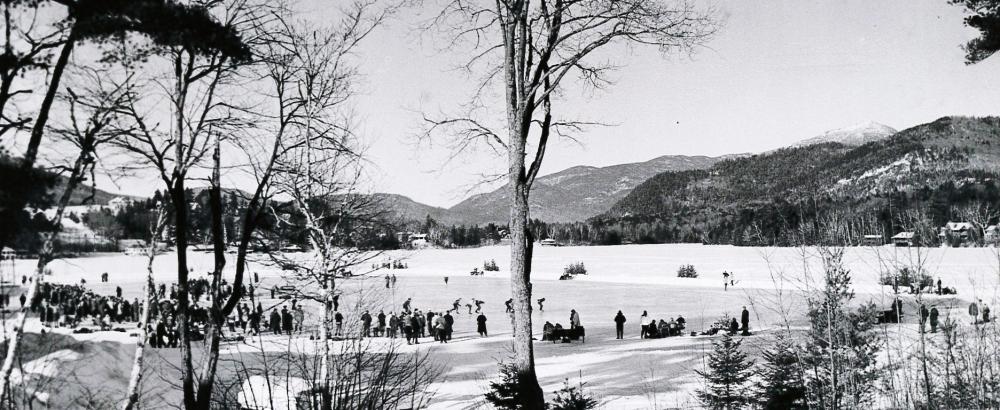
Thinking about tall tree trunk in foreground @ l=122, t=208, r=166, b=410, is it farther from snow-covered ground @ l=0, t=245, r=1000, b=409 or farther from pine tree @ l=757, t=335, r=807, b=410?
pine tree @ l=757, t=335, r=807, b=410

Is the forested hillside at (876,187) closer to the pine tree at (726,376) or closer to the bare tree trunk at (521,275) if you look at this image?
the pine tree at (726,376)

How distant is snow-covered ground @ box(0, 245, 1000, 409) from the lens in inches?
502

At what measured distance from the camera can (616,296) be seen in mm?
41375

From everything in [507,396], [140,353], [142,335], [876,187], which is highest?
[876,187]

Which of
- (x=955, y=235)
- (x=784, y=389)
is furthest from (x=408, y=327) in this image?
(x=955, y=235)

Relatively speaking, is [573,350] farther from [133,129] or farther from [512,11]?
[133,129]

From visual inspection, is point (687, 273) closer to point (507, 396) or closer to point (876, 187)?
point (507, 396)

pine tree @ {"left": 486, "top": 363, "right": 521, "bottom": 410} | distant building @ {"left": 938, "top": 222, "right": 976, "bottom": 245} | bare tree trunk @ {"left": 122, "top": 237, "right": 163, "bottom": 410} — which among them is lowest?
pine tree @ {"left": 486, "top": 363, "right": 521, "bottom": 410}

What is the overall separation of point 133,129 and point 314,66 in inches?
189

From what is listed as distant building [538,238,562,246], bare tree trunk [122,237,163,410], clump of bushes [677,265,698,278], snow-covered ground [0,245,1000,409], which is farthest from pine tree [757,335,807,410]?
distant building [538,238,562,246]

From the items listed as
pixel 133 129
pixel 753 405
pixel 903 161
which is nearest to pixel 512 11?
pixel 133 129

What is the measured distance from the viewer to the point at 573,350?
19625 mm

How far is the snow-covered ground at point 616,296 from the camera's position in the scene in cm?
1275

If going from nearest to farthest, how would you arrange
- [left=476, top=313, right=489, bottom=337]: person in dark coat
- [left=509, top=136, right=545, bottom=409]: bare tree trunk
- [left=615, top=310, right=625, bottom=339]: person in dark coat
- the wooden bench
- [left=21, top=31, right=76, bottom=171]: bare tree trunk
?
[left=21, top=31, right=76, bottom=171]: bare tree trunk, [left=509, top=136, right=545, bottom=409]: bare tree trunk, the wooden bench, [left=615, top=310, right=625, bottom=339]: person in dark coat, [left=476, top=313, right=489, bottom=337]: person in dark coat
